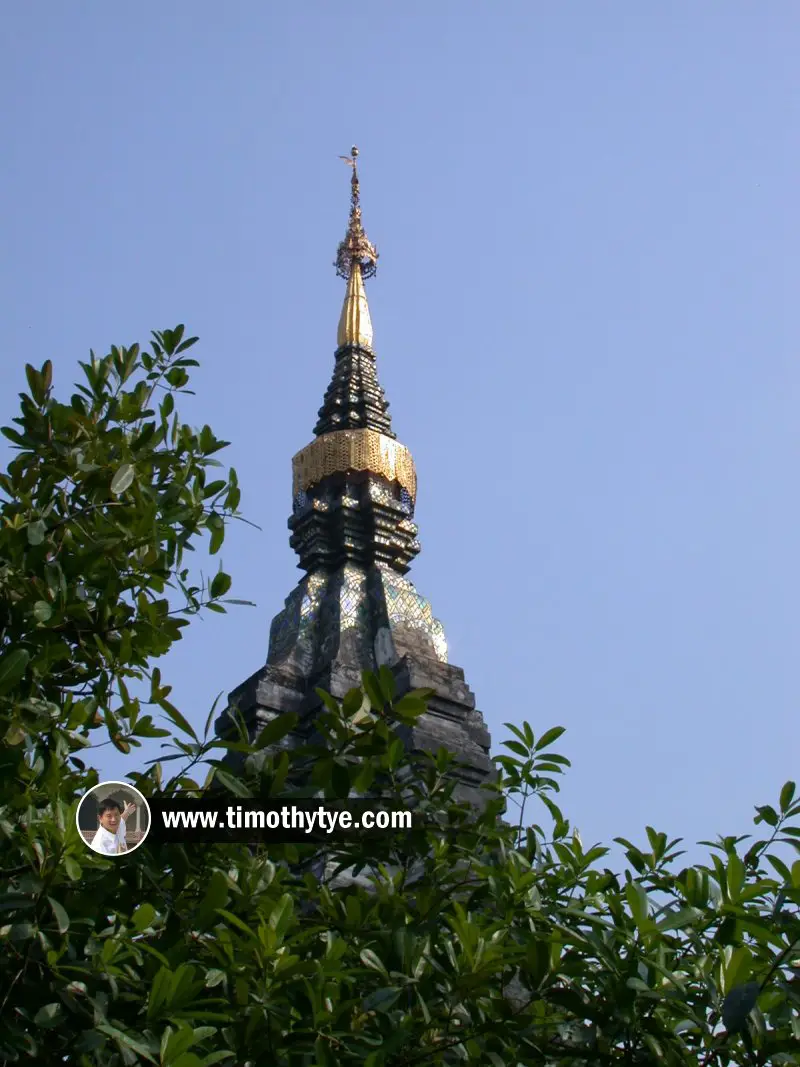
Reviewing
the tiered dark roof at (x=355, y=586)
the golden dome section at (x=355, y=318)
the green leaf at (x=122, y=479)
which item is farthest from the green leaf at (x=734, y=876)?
the golden dome section at (x=355, y=318)

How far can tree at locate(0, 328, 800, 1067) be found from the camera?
4340 mm

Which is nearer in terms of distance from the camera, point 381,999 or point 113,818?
point 381,999

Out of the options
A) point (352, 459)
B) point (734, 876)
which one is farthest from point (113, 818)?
point (352, 459)

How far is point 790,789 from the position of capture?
499 cm

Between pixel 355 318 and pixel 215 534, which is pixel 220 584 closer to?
pixel 215 534

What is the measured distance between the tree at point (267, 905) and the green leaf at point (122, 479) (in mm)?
12

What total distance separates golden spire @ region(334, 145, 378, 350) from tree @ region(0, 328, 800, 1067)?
583 inches

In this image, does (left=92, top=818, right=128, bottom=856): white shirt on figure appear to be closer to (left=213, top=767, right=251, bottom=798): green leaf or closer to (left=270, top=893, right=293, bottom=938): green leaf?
(left=213, top=767, right=251, bottom=798): green leaf

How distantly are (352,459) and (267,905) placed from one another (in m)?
13.9

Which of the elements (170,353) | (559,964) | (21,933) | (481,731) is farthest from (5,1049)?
(481,731)

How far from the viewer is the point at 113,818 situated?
16.2 ft

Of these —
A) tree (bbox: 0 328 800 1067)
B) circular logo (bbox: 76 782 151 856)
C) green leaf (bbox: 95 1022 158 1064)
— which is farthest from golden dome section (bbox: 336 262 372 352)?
green leaf (bbox: 95 1022 158 1064)

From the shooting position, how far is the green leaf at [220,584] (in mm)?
5746

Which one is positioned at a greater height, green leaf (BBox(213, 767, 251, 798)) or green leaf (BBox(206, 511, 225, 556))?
green leaf (BBox(206, 511, 225, 556))
